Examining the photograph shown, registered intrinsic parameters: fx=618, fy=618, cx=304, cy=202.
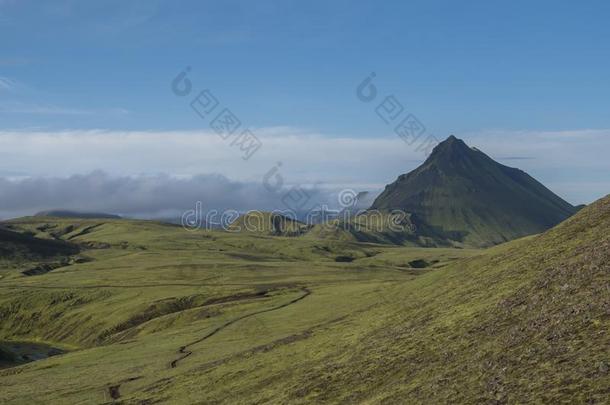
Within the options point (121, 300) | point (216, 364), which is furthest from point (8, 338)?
point (216, 364)

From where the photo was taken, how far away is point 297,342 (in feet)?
258

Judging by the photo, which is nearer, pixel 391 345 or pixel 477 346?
pixel 477 346

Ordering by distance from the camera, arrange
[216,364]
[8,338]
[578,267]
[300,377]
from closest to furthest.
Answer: [578,267] < [300,377] < [216,364] < [8,338]

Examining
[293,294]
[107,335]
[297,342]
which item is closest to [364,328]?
[297,342]

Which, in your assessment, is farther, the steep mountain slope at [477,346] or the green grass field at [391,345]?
the green grass field at [391,345]

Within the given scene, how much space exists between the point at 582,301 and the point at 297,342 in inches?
1669

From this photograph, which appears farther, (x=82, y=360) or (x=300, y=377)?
(x=82, y=360)

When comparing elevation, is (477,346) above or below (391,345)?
above

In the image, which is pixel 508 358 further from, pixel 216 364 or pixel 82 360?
pixel 82 360

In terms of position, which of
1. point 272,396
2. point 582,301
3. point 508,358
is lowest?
point 272,396

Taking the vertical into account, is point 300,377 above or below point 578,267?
below

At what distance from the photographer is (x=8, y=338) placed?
15800 cm

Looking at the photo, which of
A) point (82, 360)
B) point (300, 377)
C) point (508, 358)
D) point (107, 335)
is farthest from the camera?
point (107, 335)

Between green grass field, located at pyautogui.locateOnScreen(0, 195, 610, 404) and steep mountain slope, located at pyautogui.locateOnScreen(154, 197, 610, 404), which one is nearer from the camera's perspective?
steep mountain slope, located at pyautogui.locateOnScreen(154, 197, 610, 404)
